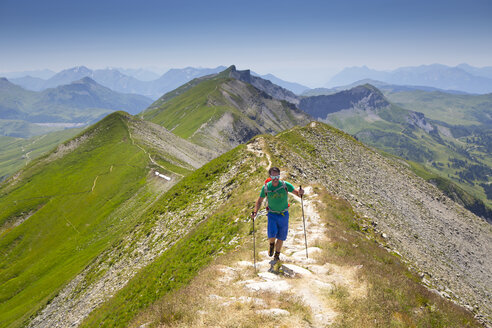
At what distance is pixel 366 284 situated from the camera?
39.8ft

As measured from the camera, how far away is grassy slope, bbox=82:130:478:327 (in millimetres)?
10625

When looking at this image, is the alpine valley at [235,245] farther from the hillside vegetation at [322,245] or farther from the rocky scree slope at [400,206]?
the rocky scree slope at [400,206]

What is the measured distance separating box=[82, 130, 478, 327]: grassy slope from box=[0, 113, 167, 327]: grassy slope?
1244 inches

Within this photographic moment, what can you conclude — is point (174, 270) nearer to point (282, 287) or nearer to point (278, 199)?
point (282, 287)

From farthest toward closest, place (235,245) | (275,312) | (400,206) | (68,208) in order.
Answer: (68,208)
(400,206)
(235,245)
(275,312)

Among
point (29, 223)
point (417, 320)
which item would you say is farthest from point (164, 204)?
point (29, 223)

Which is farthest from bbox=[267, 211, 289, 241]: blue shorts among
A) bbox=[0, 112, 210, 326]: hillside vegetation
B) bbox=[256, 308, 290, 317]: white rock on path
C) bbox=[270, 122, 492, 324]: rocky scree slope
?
bbox=[0, 112, 210, 326]: hillside vegetation

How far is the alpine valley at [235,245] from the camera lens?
1141 centimetres

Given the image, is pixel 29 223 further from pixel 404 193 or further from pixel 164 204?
pixel 404 193

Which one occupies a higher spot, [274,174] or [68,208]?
[274,174]

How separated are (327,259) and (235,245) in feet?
A: 24.8

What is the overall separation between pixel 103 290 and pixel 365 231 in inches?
1248

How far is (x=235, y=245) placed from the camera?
19938mm

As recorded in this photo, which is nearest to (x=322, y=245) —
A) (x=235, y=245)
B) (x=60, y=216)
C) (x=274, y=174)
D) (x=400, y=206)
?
(x=274, y=174)
